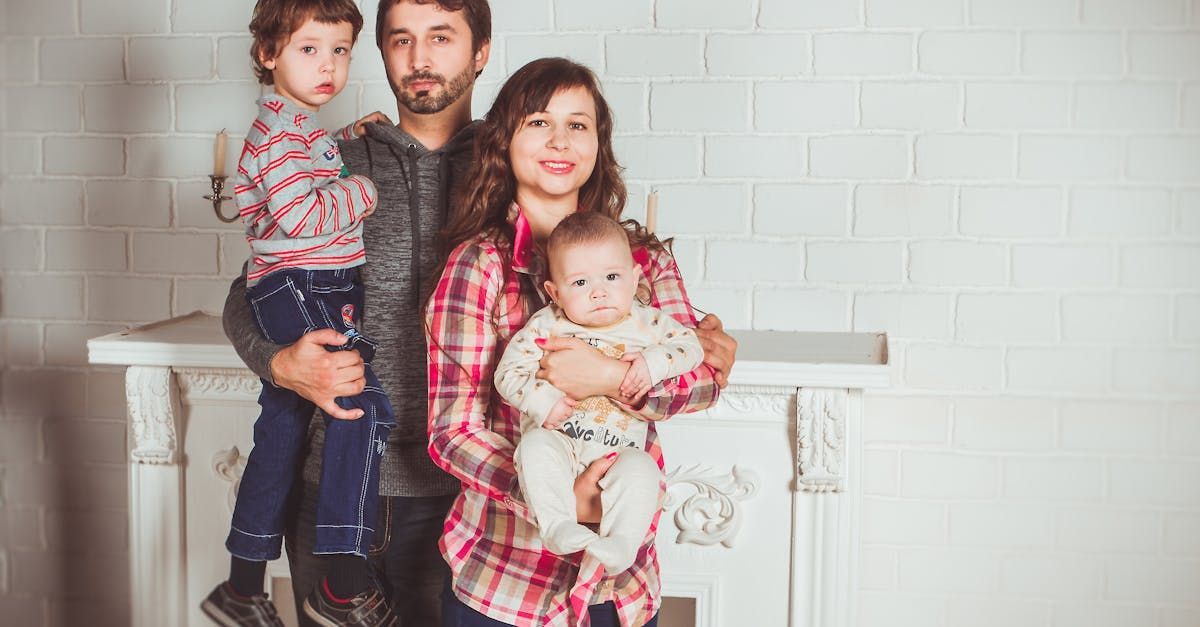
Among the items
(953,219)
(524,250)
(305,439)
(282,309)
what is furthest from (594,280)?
(953,219)

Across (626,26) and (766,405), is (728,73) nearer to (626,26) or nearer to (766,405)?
(626,26)

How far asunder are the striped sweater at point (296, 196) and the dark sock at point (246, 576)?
496 mm

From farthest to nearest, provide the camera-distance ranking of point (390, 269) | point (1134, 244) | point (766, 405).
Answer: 1. point (1134, 244)
2. point (766, 405)
3. point (390, 269)

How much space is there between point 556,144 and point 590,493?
511mm

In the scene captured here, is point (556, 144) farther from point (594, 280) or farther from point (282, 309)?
point (282, 309)

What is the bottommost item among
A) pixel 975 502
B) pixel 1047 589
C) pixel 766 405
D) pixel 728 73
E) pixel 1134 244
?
pixel 1047 589

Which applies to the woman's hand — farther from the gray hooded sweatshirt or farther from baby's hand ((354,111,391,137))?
baby's hand ((354,111,391,137))

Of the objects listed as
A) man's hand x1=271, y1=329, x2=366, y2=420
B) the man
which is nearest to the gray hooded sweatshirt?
the man

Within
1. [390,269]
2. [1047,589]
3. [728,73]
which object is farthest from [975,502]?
[390,269]

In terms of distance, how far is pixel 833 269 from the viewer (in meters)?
2.80

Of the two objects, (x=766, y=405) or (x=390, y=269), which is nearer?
(x=390, y=269)

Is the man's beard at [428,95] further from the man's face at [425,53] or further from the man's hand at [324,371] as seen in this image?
the man's hand at [324,371]

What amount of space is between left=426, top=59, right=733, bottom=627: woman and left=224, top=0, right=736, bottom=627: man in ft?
0.62

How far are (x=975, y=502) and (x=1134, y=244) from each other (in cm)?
68
